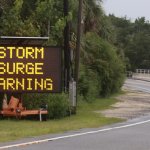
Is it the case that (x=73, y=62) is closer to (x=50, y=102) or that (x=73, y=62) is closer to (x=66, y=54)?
(x=66, y=54)

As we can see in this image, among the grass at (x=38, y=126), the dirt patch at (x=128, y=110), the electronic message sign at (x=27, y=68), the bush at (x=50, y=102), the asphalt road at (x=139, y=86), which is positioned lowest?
the asphalt road at (x=139, y=86)

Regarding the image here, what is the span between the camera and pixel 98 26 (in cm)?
4250

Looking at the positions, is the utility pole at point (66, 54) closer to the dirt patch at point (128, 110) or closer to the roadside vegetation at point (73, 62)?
the roadside vegetation at point (73, 62)

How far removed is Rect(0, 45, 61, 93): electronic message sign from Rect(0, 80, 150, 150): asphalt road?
3.30 m

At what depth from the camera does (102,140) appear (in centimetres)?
1598

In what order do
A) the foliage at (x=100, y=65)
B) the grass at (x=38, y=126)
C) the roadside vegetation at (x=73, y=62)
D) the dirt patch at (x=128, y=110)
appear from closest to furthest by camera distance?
the grass at (x=38, y=126) < the roadside vegetation at (x=73, y=62) < the dirt patch at (x=128, y=110) < the foliage at (x=100, y=65)

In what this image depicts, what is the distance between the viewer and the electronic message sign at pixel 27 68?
874 inches

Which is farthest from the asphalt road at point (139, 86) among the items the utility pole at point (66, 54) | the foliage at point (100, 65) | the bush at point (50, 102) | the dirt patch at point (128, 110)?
the bush at point (50, 102)

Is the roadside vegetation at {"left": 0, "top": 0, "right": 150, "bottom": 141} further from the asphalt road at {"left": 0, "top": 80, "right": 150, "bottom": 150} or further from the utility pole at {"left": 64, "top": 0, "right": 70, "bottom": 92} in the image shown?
the asphalt road at {"left": 0, "top": 80, "right": 150, "bottom": 150}

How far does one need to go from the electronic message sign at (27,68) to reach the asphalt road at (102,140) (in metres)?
3.30

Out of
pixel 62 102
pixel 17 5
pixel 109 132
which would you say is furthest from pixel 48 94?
pixel 109 132

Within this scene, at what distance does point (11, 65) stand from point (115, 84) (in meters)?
25.8

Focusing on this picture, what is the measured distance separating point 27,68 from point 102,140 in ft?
23.2

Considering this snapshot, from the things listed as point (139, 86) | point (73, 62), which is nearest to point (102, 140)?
point (73, 62)
